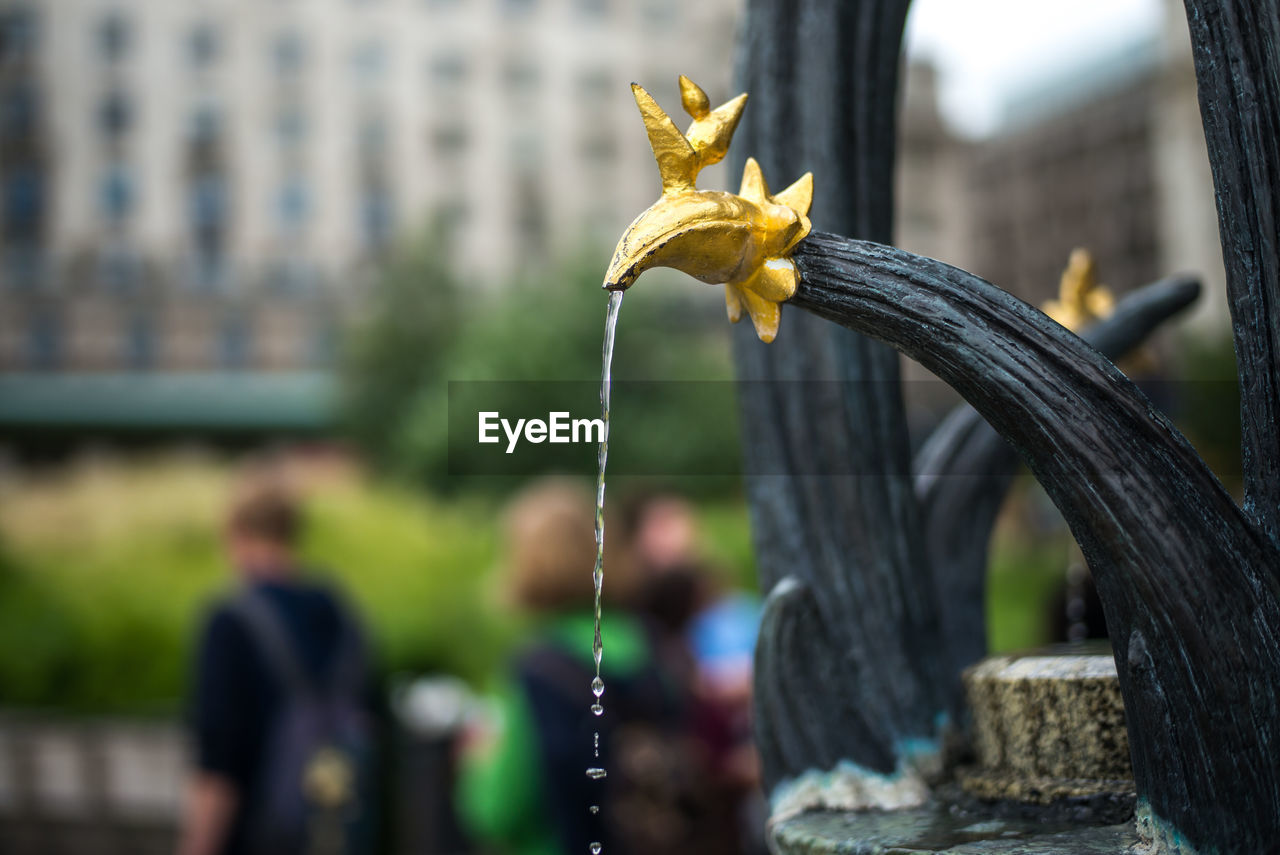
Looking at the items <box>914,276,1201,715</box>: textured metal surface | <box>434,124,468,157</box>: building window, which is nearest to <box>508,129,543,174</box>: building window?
<box>434,124,468,157</box>: building window

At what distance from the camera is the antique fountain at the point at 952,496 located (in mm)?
1045

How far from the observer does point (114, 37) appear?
33469 mm

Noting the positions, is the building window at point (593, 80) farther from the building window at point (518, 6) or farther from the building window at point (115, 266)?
the building window at point (115, 266)

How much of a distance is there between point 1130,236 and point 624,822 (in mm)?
42608

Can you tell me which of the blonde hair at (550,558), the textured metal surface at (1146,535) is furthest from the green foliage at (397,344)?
the textured metal surface at (1146,535)

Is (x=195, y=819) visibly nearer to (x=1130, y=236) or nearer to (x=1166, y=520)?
(x=1166, y=520)

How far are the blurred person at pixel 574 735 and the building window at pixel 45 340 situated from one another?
3254cm

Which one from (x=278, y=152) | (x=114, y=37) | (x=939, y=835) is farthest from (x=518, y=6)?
(x=939, y=835)

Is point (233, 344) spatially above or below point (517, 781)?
above

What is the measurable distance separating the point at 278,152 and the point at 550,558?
109ft

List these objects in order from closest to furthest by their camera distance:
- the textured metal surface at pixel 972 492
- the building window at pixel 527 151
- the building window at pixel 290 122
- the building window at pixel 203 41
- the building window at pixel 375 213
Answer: the textured metal surface at pixel 972 492 → the building window at pixel 203 41 → the building window at pixel 290 122 → the building window at pixel 375 213 → the building window at pixel 527 151

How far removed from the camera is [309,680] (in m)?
3.29

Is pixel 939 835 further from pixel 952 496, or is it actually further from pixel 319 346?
pixel 319 346

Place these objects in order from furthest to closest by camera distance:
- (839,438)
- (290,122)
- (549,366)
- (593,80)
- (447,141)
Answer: (593,80) < (447,141) < (290,122) < (549,366) < (839,438)
